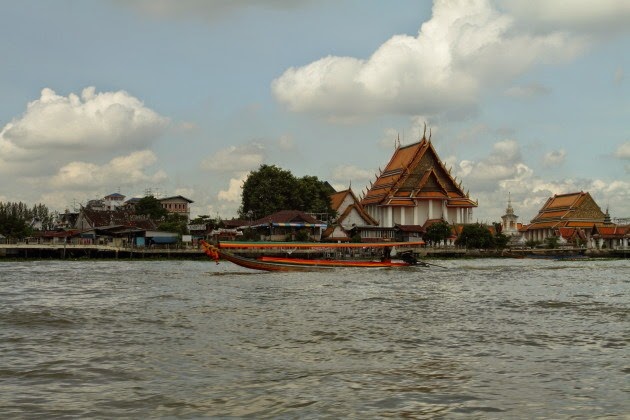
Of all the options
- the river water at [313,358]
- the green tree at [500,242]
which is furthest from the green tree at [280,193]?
the river water at [313,358]

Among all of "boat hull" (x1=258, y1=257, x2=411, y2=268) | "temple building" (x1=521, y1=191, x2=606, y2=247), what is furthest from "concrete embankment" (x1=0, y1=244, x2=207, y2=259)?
"temple building" (x1=521, y1=191, x2=606, y2=247)

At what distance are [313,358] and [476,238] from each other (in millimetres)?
63626

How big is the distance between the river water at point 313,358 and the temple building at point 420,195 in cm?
6317

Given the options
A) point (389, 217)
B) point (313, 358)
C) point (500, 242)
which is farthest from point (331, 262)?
point (389, 217)

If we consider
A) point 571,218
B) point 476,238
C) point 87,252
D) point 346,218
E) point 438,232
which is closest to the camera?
point 87,252

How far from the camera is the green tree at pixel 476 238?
2800 inches

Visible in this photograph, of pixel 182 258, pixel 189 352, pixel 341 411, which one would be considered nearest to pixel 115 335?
pixel 189 352

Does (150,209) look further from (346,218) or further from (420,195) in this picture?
(420,195)

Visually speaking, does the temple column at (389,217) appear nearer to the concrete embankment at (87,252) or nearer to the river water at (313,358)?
the concrete embankment at (87,252)

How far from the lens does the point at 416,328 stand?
13109mm

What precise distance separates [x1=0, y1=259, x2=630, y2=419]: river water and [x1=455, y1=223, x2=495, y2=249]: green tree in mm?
52446

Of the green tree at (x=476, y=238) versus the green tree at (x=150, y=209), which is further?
the green tree at (x=150, y=209)

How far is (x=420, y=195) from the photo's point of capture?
270 ft

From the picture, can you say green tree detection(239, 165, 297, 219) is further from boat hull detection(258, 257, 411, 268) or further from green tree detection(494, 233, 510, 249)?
boat hull detection(258, 257, 411, 268)
